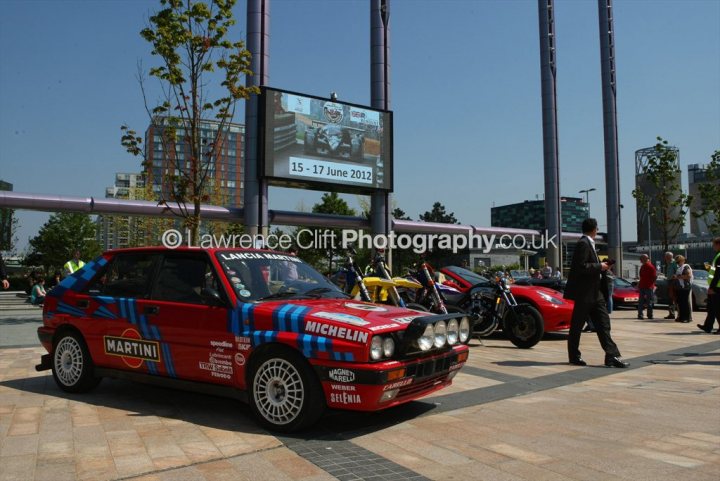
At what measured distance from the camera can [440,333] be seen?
4.55 meters

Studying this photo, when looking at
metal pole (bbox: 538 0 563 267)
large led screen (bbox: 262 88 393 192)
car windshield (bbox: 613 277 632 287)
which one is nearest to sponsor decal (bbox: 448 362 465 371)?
car windshield (bbox: 613 277 632 287)

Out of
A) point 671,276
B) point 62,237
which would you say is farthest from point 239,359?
point 62,237

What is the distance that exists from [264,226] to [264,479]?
20699 mm

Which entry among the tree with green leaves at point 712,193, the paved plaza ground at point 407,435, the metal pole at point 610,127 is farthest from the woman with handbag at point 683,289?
the metal pole at point 610,127

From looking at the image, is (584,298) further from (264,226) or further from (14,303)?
(14,303)

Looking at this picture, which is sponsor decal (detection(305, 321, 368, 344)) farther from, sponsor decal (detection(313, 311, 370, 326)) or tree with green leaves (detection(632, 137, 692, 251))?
tree with green leaves (detection(632, 137, 692, 251))

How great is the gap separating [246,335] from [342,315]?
0.79 metres

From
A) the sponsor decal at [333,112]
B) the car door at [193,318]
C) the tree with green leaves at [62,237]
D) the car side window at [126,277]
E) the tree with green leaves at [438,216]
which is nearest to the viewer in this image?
the car door at [193,318]

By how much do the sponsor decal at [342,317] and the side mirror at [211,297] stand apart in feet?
2.93

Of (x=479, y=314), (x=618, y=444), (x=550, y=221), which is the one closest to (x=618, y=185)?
(x=550, y=221)

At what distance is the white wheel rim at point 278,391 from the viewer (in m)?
4.17

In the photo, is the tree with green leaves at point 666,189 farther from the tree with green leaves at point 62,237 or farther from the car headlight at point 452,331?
the tree with green leaves at point 62,237

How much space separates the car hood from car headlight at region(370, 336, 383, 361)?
63 millimetres

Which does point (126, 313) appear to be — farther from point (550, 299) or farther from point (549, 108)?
point (549, 108)
